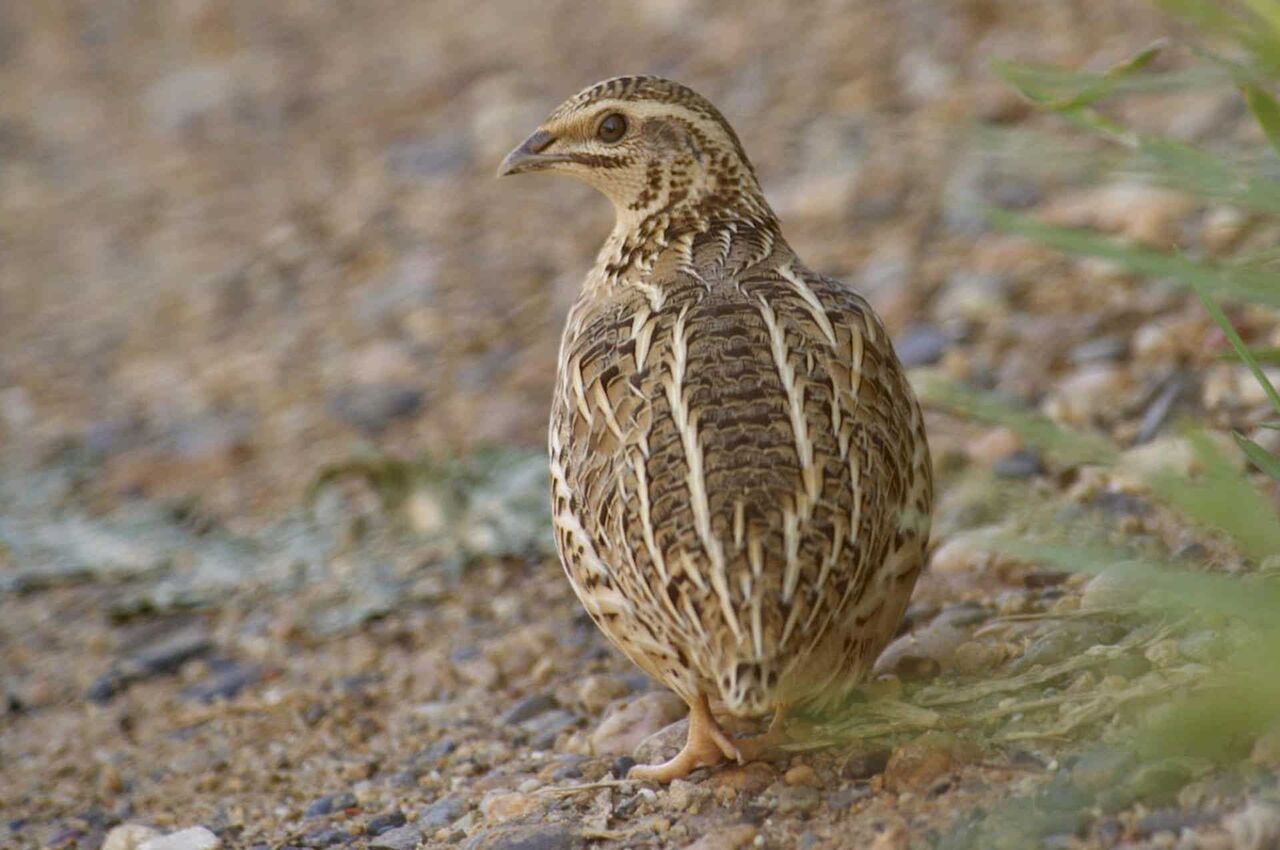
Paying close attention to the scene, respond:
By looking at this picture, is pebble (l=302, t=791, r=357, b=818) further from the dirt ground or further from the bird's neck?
the bird's neck

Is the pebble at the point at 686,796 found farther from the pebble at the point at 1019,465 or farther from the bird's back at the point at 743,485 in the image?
the pebble at the point at 1019,465

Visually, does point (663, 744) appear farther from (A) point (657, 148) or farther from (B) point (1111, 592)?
(A) point (657, 148)

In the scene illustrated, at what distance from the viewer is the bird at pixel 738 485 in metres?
3.91

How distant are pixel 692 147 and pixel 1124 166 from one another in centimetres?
148

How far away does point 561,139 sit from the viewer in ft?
18.1

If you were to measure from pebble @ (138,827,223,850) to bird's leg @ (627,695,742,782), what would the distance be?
1295 millimetres

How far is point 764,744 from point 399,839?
102cm

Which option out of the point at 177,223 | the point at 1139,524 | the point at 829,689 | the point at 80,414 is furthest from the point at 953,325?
the point at 177,223

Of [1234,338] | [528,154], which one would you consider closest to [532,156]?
[528,154]

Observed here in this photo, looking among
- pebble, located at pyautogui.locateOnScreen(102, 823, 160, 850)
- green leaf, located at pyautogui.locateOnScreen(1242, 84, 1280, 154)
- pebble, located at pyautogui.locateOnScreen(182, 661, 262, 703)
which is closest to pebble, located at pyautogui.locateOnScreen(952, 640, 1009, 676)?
green leaf, located at pyautogui.locateOnScreen(1242, 84, 1280, 154)

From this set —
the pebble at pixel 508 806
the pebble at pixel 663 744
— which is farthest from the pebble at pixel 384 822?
the pebble at pixel 663 744

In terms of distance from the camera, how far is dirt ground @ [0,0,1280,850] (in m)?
4.53

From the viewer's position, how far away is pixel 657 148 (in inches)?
212

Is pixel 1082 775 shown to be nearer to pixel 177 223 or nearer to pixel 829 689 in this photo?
pixel 829 689
